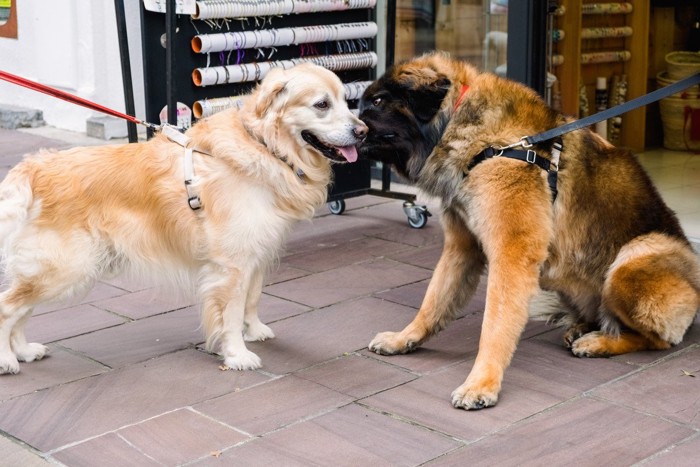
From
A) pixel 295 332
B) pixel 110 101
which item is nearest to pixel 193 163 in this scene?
pixel 295 332

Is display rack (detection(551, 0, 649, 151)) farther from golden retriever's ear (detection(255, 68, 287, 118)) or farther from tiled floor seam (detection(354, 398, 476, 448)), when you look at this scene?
tiled floor seam (detection(354, 398, 476, 448))

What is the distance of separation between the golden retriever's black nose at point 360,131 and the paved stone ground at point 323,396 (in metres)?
1.07

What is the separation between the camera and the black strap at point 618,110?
13.2ft

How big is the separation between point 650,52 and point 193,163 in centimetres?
456

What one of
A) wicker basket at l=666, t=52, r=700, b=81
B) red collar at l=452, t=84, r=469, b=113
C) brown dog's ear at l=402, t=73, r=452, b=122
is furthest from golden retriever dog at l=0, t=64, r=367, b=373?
wicker basket at l=666, t=52, r=700, b=81

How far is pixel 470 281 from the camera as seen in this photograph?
454 centimetres

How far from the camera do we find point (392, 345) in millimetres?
4543

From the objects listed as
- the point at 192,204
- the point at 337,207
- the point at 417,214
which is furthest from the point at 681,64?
the point at 192,204

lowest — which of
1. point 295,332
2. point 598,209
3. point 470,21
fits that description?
point 295,332

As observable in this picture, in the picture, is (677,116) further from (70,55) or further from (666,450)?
(70,55)

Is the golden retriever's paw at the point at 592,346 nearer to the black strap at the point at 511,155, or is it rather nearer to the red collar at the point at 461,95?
the black strap at the point at 511,155

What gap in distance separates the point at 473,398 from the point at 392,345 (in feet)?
2.41

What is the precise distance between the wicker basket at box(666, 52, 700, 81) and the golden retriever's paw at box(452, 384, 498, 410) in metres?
4.43

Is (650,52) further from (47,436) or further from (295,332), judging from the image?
(47,436)
